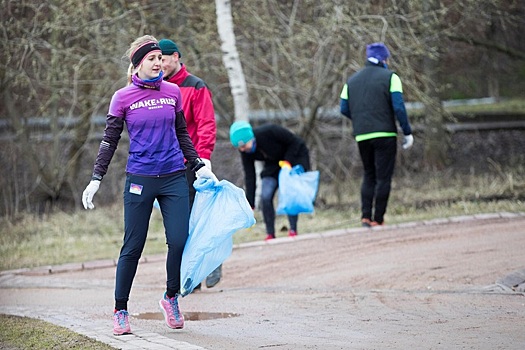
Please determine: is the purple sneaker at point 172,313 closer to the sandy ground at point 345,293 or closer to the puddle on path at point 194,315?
the sandy ground at point 345,293

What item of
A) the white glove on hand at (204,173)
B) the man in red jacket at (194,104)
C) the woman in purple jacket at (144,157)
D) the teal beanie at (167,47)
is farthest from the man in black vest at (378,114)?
the woman in purple jacket at (144,157)

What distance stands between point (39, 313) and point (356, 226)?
17.7 ft

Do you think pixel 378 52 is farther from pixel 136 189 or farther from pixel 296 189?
pixel 136 189

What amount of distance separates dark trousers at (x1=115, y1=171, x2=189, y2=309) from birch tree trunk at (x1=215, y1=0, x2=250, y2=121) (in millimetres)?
7308

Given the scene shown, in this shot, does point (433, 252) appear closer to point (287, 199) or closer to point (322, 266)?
point (322, 266)

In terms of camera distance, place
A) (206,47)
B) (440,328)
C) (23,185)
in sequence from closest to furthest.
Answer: (440,328)
(206,47)
(23,185)

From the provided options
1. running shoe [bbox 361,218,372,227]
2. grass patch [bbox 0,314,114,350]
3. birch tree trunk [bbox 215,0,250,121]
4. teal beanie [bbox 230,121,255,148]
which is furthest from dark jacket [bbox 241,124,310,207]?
grass patch [bbox 0,314,114,350]

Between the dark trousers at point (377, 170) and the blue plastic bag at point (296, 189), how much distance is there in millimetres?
618

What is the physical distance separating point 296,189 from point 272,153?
463 mm

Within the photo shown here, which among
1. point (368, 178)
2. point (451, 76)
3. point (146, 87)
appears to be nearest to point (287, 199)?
point (368, 178)

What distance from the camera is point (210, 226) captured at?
6883mm

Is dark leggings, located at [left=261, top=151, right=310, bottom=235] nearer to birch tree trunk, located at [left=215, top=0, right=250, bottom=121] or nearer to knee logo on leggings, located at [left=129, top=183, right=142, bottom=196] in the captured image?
birch tree trunk, located at [left=215, top=0, right=250, bottom=121]

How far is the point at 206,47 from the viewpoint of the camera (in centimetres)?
1541

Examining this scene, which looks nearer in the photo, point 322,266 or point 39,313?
point 39,313
